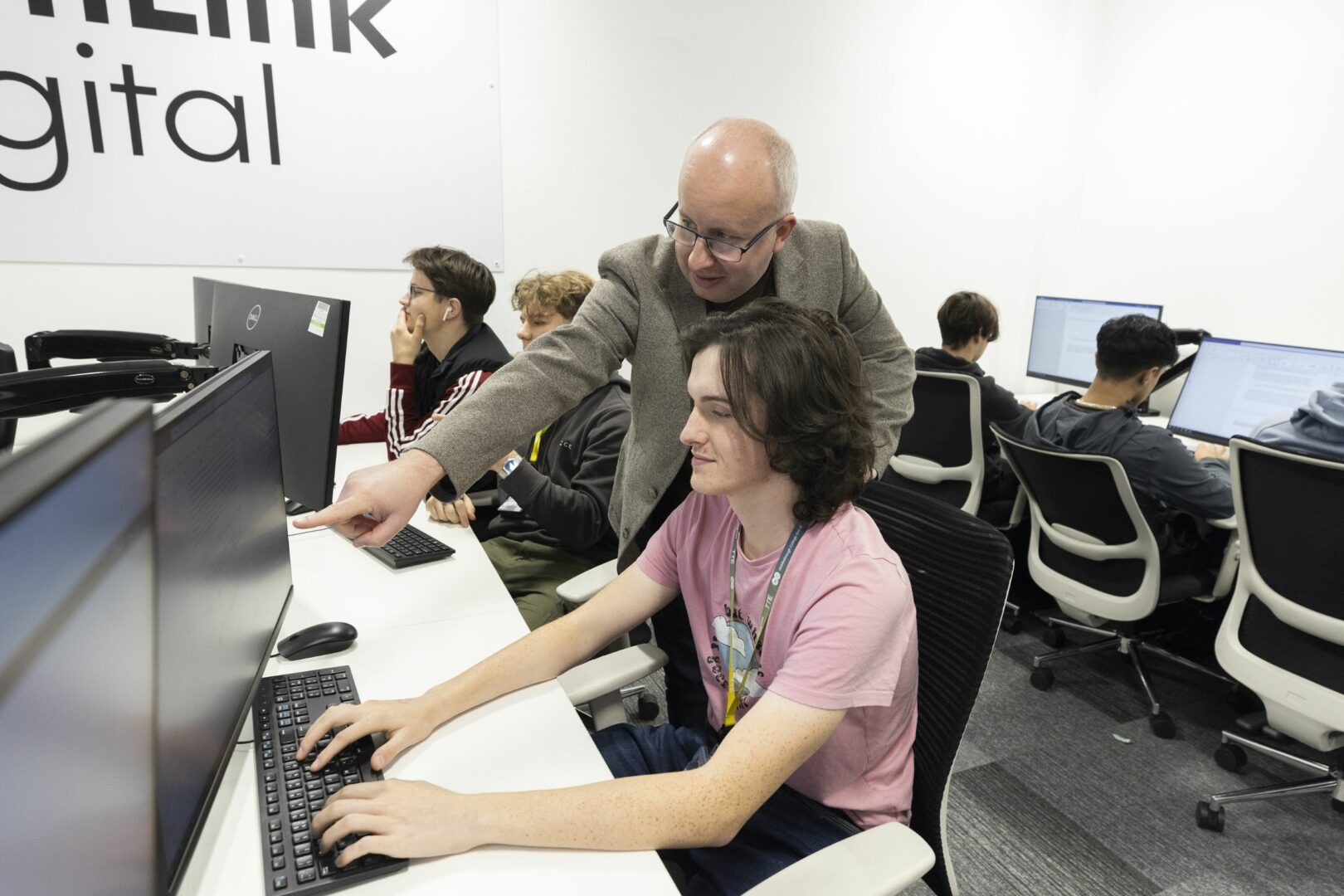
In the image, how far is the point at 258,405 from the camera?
1.03 meters

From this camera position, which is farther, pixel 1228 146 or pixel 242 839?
pixel 1228 146

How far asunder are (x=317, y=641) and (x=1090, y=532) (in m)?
2.17

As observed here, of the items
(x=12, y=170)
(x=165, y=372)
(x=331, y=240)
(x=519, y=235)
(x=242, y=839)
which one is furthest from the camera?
(x=519, y=235)

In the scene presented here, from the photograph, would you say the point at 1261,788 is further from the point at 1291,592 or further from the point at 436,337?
the point at 436,337

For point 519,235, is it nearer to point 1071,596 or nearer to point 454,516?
point 454,516

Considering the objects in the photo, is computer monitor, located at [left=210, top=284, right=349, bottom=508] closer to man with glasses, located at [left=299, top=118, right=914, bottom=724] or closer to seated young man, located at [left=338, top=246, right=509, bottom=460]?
man with glasses, located at [left=299, top=118, right=914, bottom=724]

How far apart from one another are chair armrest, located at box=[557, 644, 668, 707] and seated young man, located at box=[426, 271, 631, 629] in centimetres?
52

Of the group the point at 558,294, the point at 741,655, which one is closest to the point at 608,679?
the point at 741,655

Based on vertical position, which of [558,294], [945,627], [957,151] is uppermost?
[957,151]

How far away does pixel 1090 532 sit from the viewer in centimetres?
233

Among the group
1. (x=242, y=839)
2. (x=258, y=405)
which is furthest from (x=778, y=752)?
(x=258, y=405)

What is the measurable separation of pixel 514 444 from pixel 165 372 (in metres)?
0.56

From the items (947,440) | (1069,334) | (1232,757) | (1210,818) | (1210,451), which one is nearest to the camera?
(1210,818)

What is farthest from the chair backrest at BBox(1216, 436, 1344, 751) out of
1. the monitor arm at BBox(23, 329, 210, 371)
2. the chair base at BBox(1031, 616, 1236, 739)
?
the monitor arm at BBox(23, 329, 210, 371)
